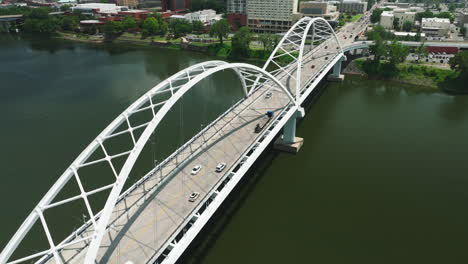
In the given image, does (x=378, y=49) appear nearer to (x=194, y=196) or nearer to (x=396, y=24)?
(x=396, y=24)

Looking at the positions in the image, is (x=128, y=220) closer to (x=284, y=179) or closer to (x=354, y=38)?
(x=284, y=179)

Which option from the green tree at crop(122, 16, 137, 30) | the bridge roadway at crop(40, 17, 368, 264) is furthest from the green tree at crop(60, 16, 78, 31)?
the bridge roadway at crop(40, 17, 368, 264)

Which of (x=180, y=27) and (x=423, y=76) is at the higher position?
(x=180, y=27)

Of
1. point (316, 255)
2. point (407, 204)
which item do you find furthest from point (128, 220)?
point (407, 204)

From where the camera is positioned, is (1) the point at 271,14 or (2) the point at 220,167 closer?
(2) the point at 220,167

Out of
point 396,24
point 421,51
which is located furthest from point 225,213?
point 396,24

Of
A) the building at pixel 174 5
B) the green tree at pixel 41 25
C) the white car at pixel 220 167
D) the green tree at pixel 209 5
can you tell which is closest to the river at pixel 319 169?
the white car at pixel 220 167

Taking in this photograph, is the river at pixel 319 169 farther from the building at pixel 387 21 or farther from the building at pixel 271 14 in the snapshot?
Answer: the building at pixel 387 21
